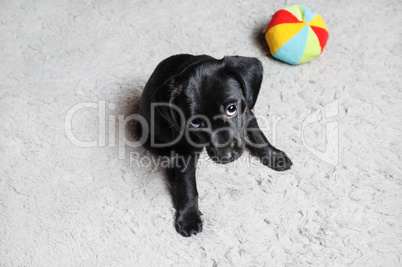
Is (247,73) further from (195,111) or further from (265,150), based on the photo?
(265,150)

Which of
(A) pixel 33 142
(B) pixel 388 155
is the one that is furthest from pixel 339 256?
(A) pixel 33 142

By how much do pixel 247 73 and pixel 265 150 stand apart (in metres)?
0.54

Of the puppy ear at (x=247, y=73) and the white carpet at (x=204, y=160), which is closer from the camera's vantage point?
the puppy ear at (x=247, y=73)

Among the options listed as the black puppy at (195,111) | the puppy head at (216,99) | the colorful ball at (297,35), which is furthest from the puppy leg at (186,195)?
the colorful ball at (297,35)

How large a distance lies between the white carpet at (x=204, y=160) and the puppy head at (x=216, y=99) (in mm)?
431

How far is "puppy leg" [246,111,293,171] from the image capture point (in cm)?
209

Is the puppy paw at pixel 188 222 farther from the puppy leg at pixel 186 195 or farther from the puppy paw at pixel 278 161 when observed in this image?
the puppy paw at pixel 278 161

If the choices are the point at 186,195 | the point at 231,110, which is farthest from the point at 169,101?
the point at 186,195

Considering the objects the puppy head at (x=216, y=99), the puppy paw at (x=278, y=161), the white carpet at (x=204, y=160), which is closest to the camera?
the puppy head at (x=216, y=99)

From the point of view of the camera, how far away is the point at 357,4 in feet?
9.27

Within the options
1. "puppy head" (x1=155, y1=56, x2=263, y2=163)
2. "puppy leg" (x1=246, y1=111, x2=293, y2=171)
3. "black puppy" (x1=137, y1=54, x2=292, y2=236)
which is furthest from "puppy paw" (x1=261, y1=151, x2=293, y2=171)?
"puppy head" (x1=155, y1=56, x2=263, y2=163)

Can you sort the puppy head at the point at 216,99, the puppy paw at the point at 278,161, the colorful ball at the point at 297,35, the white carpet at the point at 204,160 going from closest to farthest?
the puppy head at the point at 216,99, the white carpet at the point at 204,160, the puppy paw at the point at 278,161, the colorful ball at the point at 297,35

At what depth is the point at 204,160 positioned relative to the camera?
7.16 ft

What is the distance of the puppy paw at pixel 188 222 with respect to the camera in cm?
189
